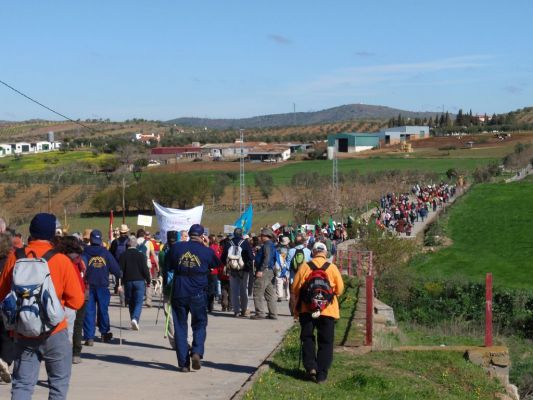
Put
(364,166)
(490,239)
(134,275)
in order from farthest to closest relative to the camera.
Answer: (364,166) < (490,239) < (134,275)

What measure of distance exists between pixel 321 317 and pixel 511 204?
233ft

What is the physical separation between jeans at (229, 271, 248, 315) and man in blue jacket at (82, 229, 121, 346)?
3861 mm

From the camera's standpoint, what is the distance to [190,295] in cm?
1102

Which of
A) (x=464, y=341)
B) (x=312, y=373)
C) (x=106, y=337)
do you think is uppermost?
(x=312, y=373)

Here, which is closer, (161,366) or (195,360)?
(195,360)

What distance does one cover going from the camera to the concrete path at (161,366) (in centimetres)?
995

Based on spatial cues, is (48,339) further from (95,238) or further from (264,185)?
(264,185)

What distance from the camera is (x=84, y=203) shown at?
242ft

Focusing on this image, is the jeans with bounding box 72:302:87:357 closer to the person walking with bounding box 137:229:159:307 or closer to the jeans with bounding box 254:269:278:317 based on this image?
the person walking with bounding box 137:229:159:307

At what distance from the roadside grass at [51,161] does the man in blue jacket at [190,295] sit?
3381 inches

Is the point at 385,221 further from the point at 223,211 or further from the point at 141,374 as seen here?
the point at 141,374

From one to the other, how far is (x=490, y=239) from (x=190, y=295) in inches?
2073

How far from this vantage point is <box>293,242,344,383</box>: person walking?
33.7ft

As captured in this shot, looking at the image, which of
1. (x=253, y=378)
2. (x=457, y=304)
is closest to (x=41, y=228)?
(x=253, y=378)
